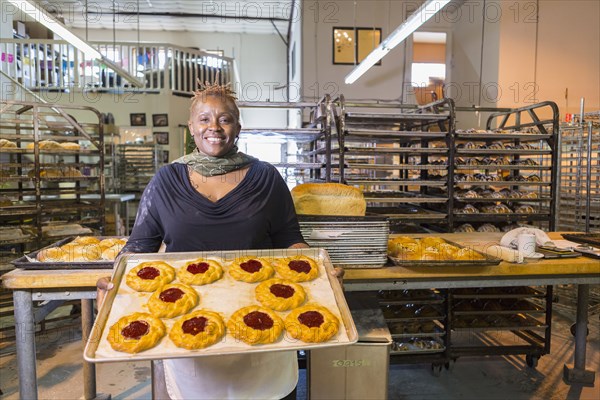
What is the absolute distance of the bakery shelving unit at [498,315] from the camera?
297 centimetres

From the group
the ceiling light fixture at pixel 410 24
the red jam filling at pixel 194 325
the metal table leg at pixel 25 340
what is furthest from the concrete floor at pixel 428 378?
the ceiling light fixture at pixel 410 24

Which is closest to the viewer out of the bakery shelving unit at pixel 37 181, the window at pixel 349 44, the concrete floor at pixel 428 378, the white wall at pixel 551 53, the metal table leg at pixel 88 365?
the metal table leg at pixel 88 365

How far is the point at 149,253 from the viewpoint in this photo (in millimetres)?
1610

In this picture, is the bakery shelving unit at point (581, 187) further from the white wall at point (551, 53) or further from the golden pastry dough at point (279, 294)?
the golden pastry dough at point (279, 294)

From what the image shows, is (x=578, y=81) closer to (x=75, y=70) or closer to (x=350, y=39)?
(x=350, y=39)

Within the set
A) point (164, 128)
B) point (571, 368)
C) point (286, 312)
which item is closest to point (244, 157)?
point (286, 312)

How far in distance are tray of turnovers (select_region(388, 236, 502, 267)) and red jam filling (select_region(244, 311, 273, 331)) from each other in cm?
88

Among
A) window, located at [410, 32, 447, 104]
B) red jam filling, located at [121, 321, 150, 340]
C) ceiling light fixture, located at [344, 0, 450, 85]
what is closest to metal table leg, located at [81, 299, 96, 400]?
red jam filling, located at [121, 321, 150, 340]

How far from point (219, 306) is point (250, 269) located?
0.19 m

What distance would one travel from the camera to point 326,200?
2.11 meters

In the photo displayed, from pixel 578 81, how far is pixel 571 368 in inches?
233

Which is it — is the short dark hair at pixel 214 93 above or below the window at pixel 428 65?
below

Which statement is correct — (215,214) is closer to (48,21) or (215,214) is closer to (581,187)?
(48,21)

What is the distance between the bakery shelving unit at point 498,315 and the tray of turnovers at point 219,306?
68.2 inches
